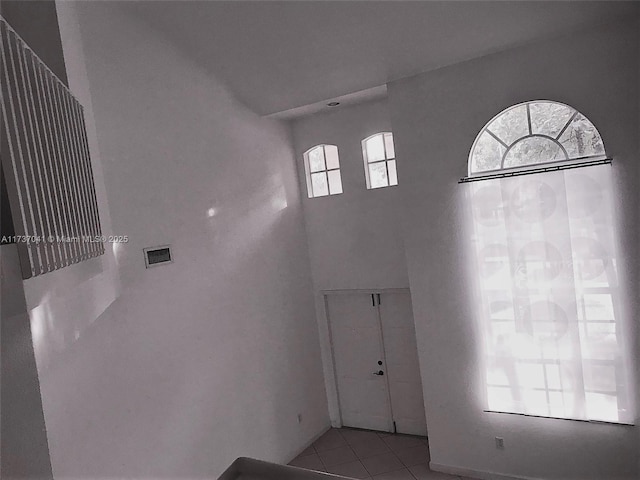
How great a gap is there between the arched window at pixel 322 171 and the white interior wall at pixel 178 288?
35 cm

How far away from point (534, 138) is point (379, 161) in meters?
1.99

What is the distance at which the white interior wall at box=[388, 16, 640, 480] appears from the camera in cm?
426

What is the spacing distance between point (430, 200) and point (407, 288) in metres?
1.42

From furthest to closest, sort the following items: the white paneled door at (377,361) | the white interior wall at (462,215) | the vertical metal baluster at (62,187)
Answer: the white paneled door at (377,361) → the white interior wall at (462,215) → the vertical metal baluster at (62,187)

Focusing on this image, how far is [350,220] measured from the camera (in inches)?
251

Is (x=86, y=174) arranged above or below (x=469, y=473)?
above

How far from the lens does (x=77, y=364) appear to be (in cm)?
364

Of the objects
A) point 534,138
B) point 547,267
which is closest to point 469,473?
point 547,267

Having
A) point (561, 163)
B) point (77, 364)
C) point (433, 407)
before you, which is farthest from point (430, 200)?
point (77, 364)

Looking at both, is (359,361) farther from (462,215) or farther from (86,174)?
(86,174)

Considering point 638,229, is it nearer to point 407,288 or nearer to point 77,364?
point 407,288

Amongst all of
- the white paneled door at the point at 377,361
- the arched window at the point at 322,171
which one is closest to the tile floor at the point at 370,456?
the white paneled door at the point at 377,361

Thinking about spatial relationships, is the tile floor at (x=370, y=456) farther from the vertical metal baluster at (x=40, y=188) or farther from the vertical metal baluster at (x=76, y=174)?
the vertical metal baluster at (x=40, y=188)

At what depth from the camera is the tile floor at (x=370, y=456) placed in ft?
18.1
